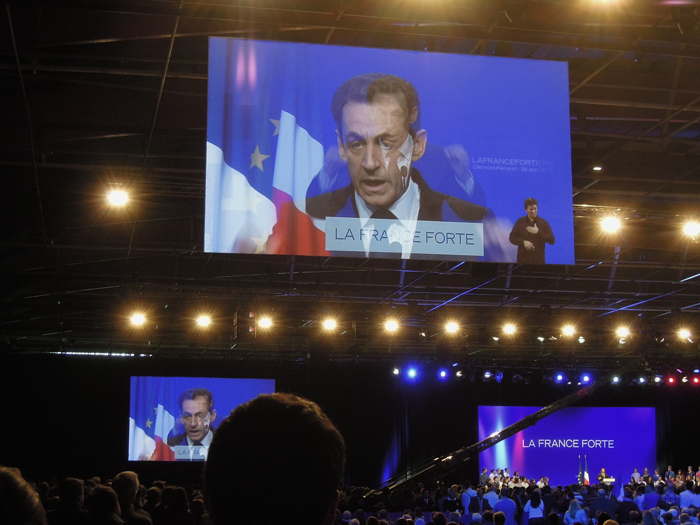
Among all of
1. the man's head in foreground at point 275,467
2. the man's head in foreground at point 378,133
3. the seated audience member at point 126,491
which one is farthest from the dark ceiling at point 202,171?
the man's head in foreground at point 275,467

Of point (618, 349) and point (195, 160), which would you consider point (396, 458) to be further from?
point (195, 160)

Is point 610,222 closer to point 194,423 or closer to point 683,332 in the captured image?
point 683,332

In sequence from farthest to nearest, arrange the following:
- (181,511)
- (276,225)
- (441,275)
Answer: (441,275), (276,225), (181,511)

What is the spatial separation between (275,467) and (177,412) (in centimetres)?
2216

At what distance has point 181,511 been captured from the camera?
6.05m

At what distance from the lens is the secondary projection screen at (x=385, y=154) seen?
6988 millimetres

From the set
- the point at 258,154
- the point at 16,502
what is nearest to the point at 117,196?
the point at 258,154

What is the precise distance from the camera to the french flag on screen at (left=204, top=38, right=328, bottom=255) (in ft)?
22.8

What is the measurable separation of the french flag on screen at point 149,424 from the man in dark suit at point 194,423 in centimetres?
29

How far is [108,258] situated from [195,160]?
4844 millimetres

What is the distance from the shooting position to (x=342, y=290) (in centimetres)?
1748

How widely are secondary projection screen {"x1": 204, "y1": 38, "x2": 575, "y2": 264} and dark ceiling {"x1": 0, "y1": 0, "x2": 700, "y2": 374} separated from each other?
0.50 metres

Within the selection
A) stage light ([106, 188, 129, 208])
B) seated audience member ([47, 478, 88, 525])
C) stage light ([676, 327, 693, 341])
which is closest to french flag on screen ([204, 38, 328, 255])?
seated audience member ([47, 478, 88, 525])

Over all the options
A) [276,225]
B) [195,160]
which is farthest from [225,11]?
[195,160]
